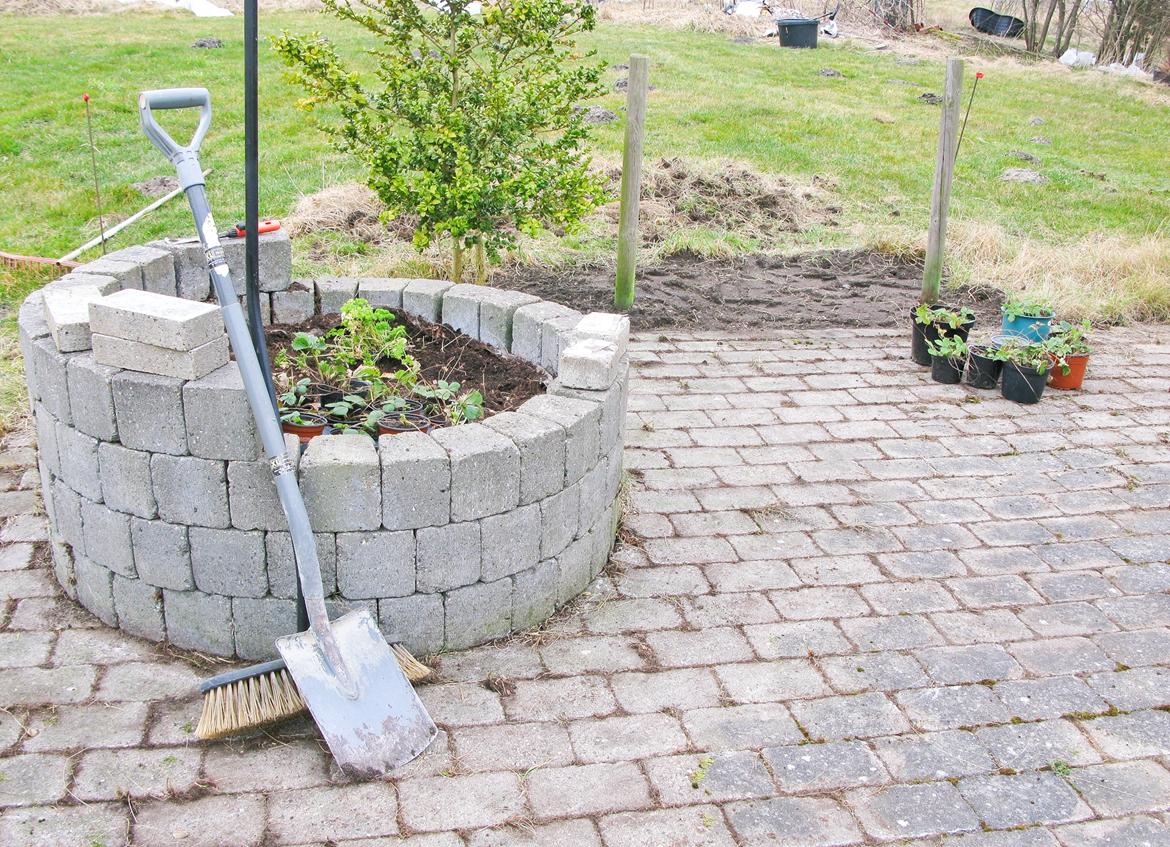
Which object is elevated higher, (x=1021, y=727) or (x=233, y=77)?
(x=233, y=77)

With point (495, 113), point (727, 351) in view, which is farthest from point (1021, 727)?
point (495, 113)

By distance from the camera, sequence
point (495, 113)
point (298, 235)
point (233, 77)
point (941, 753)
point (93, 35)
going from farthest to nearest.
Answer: point (93, 35)
point (233, 77)
point (298, 235)
point (495, 113)
point (941, 753)

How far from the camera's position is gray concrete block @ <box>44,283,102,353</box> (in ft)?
12.3

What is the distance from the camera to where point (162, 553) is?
375 cm

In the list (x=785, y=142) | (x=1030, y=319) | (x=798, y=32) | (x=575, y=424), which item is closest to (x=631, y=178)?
(x=1030, y=319)

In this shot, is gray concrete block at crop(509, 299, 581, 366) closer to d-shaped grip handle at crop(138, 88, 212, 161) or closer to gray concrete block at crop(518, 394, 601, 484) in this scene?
gray concrete block at crop(518, 394, 601, 484)

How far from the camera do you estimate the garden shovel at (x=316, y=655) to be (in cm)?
327

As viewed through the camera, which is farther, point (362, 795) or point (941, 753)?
point (941, 753)

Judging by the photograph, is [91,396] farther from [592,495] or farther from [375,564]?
[592,495]

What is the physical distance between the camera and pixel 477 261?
723 centimetres

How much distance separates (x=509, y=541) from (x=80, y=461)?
156 centimetres

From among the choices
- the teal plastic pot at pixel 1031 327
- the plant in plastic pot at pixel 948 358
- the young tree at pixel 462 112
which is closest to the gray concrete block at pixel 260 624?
the young tree at pixel 462 112

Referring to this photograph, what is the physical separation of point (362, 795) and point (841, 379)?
174 inches

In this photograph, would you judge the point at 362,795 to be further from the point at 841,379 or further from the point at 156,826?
the point at 841,379
